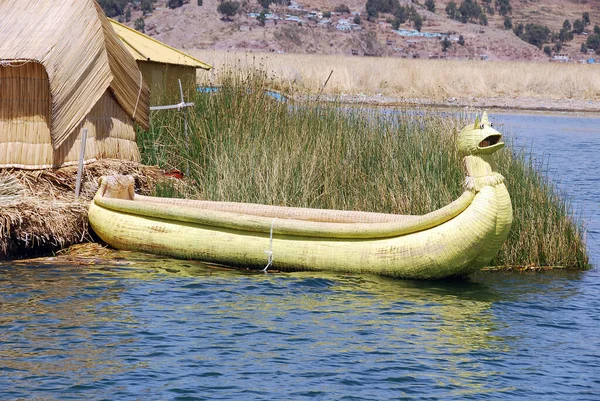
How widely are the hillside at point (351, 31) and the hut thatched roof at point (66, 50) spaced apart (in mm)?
59108

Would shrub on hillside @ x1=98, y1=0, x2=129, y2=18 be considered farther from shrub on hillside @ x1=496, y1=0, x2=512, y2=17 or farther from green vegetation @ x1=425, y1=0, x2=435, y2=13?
shrub on hillside @ x1=496, y1=0, x2=512, y2=17

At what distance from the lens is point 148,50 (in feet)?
46.8

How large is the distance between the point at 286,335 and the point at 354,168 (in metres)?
4.10

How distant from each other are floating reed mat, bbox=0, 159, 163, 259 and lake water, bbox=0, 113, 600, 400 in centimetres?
35

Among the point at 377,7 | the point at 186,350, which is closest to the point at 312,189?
the point at 186,350

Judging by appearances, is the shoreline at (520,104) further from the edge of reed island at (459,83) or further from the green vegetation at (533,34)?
the green vegetation at (533,34)

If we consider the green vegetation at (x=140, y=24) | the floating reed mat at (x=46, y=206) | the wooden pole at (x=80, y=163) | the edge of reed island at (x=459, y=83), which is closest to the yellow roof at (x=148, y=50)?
the floating reed mat at (x=46, y=206)

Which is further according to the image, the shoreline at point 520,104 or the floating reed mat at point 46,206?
the shoreline at point 520,104

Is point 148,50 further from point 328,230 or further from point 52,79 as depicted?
point 328,230

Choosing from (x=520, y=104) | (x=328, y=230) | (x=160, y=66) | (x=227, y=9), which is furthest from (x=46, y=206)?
(x=227, y=9)

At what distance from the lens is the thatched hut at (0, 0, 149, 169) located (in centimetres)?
1095

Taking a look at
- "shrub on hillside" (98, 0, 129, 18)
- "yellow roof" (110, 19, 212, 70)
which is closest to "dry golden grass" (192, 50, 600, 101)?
"yellow roof" (110, 19, 212, 70)

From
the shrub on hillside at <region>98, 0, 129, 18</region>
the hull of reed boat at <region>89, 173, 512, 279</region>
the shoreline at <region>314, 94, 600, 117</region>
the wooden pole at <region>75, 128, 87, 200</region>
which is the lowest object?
the hull of reed boat at <region>89, 173, 512, 279</region>

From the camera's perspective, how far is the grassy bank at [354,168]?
35.9 feet
